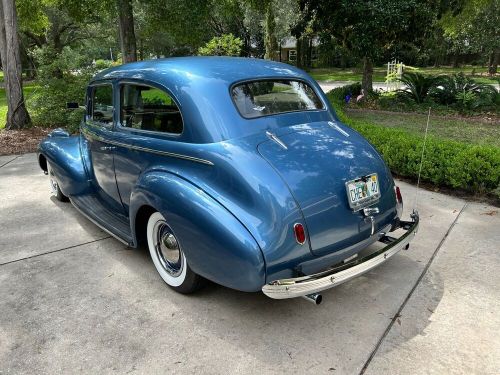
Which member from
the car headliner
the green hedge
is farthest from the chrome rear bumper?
the green hedge

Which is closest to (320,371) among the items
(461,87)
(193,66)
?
(193,66)

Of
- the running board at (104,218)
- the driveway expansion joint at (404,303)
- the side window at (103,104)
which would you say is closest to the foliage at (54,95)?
the side window at (103,104)

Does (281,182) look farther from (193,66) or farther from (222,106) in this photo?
(193,66)

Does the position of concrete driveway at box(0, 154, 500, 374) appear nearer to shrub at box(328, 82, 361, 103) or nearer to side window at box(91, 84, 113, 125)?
side window at box(91, 84, 113, 125)

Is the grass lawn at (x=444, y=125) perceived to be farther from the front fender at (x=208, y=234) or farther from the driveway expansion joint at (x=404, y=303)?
the front fender at (x=208, y=234)

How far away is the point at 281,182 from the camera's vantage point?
2.70 m

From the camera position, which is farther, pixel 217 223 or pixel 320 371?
pixel 217 223

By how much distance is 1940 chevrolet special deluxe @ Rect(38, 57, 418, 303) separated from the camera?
102 inches

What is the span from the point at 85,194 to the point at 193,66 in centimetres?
191

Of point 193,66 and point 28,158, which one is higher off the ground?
point 193,66

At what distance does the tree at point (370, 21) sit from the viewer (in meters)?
11.1

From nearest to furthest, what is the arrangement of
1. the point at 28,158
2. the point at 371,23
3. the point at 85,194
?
the point at 85,194 < the point at 28,158 < the point at 371,23

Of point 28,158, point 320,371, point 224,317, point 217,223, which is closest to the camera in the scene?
point 320,371

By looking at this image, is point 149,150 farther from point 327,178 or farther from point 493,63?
point 493,63
